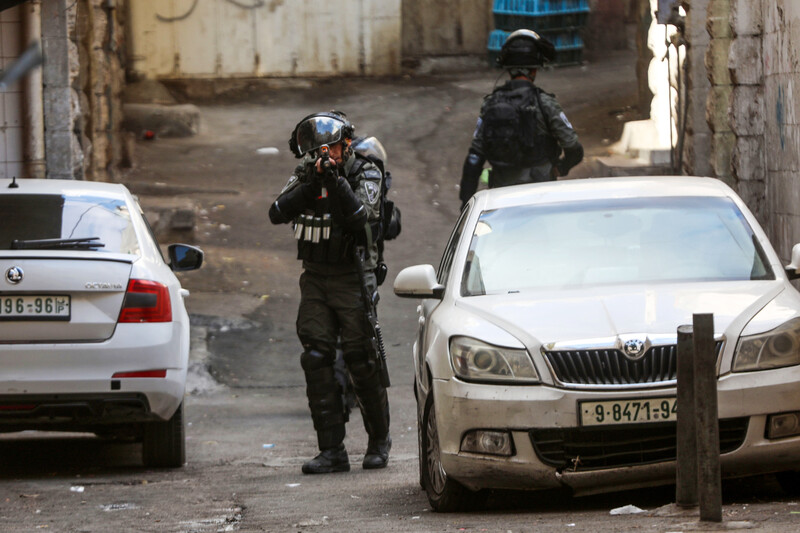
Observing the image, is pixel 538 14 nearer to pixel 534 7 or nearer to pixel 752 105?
pixel 534 7

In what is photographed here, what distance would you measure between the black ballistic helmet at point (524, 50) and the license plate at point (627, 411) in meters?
5.49

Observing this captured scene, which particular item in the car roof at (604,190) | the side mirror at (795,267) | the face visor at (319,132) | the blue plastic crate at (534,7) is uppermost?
the blue plastic crate at (534,7)

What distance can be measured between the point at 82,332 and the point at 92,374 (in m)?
0.22

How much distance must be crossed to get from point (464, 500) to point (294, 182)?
2395 mm

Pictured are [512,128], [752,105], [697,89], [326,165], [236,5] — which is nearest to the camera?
[326,165]

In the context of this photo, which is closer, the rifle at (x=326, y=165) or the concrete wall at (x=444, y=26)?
the rifle at (x=326, y=165)

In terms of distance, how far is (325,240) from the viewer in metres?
7.50

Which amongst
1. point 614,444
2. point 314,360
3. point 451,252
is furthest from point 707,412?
point 314,360

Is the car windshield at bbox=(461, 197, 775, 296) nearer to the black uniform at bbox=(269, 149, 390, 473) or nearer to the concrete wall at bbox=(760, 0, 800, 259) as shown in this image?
the black uniform at bbox=(269, 149, 390, 473)

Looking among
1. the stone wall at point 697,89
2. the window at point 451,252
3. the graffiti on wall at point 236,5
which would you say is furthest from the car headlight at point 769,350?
the graffiti on wall at point 236,5

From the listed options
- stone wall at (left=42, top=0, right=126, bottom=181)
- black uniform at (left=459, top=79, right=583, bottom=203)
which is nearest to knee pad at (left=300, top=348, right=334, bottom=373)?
black uniform at (left=459, top=79, right=583, bottom=203)

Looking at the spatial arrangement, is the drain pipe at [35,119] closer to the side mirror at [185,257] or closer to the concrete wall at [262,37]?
the side mirror at [185,257]

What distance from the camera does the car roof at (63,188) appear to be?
770cm

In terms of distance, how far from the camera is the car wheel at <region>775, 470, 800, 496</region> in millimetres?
5828
